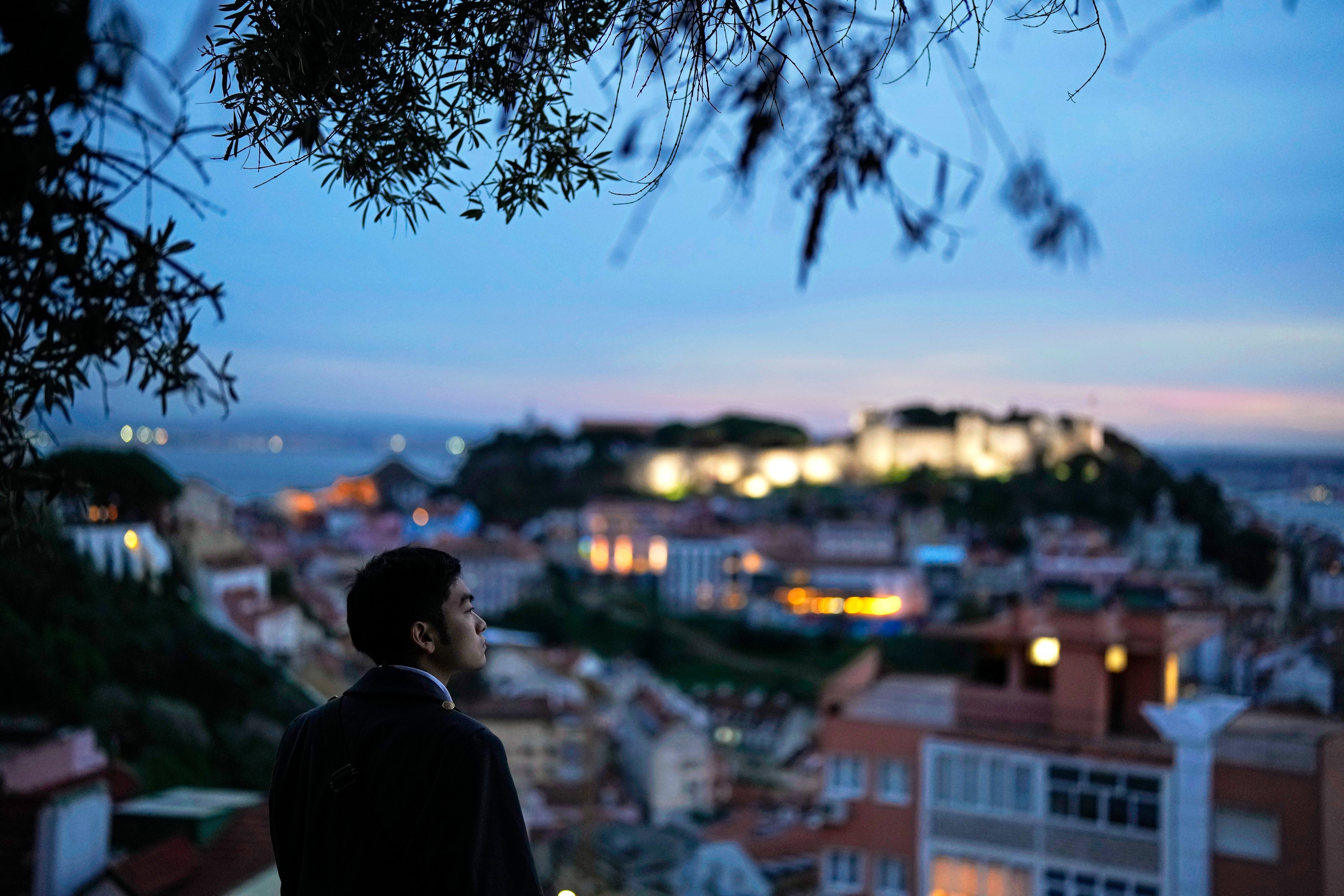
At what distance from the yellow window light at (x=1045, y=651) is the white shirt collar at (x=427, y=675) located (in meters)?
5.62

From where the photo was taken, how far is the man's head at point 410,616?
3.40ft

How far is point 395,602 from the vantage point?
3.42ft

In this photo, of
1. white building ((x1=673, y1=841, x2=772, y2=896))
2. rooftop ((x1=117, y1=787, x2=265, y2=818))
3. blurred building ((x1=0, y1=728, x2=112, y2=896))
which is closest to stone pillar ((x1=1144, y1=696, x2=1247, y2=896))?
rooftop ((x1=117, y1=787, x2=265, y2=818))

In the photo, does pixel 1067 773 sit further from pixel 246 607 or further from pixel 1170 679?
pixel 246 607

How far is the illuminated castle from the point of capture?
59.3 m

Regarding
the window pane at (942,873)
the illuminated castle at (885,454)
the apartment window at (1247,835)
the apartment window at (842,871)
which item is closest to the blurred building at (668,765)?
the apartment window at (842,871)

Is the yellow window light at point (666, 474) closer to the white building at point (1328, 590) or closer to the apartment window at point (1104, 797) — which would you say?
the white building at point (1328, 590)

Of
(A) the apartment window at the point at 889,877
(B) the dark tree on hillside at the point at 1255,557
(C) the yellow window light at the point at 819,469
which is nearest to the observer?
(A) the apartment window at the point at 889,877

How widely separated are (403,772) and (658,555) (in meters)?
44.1

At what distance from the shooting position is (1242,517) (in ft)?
38.0

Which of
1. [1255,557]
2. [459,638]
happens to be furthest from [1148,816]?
[1255,557]

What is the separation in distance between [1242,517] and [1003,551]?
32235mm

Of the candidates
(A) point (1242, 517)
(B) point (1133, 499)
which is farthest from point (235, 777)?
(B) point (1133, 499)

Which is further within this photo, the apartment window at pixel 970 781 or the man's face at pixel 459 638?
the apartment window at pixel 970 781
